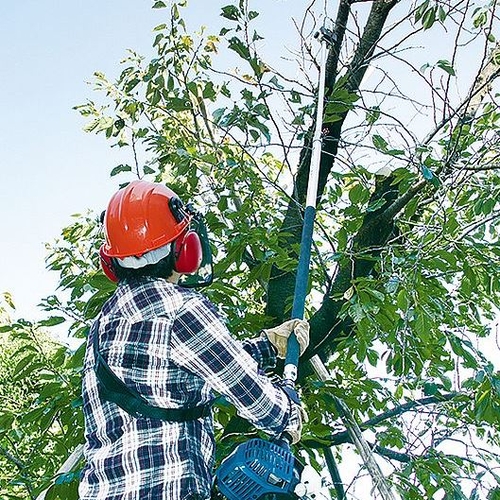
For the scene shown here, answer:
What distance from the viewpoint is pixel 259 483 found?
186 centimetres

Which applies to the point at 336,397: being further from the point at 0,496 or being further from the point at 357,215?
the point at 0,496

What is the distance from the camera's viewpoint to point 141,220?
1.98 metres

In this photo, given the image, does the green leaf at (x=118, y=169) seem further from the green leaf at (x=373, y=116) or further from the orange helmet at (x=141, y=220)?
the orange helmet at (x=141, y=220)

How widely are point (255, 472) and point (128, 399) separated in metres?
0.39

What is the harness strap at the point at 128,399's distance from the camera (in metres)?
1.79

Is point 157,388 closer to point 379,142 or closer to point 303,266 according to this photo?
point 303,266

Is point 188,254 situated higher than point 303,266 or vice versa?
point 188,254

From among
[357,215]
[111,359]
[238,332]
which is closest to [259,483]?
[111,359]

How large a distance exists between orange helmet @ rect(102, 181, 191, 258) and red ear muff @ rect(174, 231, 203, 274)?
0.03 meters

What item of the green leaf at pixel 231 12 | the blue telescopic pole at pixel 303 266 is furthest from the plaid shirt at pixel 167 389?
the green leaf at pixel 231 12

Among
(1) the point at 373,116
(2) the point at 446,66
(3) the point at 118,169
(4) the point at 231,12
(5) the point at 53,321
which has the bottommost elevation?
(5) the point at 53,321

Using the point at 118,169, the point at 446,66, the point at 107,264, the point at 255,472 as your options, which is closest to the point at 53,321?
the point at 118,169

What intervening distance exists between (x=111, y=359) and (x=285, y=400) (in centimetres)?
47

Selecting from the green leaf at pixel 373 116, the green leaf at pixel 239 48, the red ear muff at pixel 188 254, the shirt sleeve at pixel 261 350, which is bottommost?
the shirt sleeve at pixel 261 350
